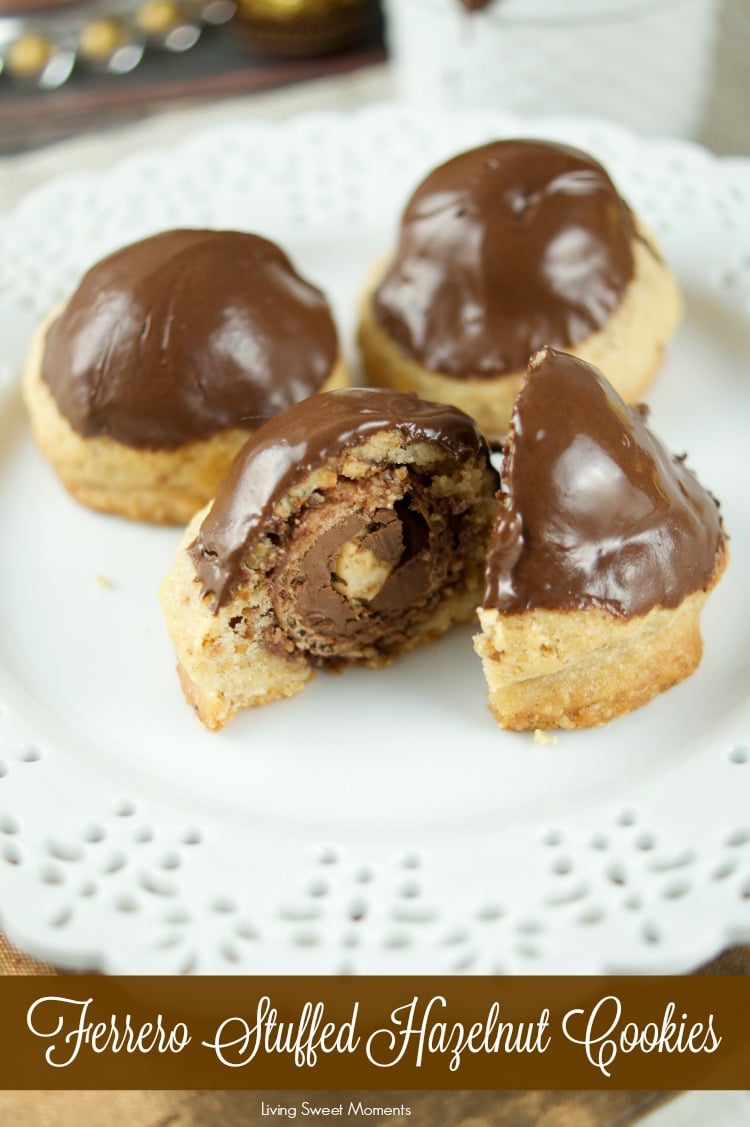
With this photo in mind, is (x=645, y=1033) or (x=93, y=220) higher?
(x=93, y=220)

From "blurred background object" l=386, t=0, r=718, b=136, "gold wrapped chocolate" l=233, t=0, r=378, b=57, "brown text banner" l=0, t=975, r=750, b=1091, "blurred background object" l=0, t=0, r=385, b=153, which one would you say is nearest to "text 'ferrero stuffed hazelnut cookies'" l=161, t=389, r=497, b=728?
"brown text banner" l=0, t=975, r=750, b=1091

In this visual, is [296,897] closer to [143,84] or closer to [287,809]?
[287,809]

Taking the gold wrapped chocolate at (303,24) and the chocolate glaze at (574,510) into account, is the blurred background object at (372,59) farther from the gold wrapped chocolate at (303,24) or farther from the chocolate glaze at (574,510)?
the chocolate glaze at (574,510)

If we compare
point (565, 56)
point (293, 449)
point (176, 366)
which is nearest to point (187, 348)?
point (176, 366)

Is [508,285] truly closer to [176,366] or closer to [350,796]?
[176,366]

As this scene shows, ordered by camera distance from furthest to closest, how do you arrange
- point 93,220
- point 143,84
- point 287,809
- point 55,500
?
1. point 143,84
2. point 93,220
3. point 55,500
4. point 287,809

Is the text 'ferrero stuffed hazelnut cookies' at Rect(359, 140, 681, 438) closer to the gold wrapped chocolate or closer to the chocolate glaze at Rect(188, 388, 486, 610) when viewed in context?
the chocolate glaze at Rect(188, 388, 486, 610)

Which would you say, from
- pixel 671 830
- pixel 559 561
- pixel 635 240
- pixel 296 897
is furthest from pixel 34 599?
pixel 635 240
